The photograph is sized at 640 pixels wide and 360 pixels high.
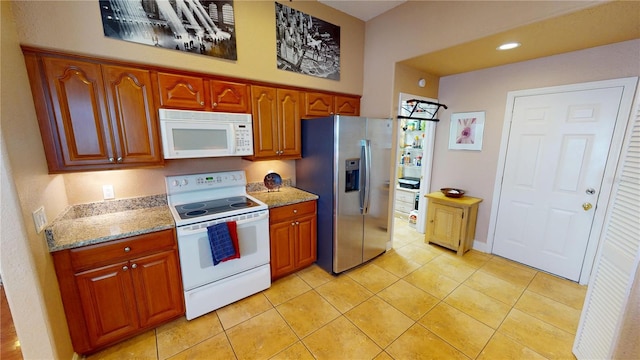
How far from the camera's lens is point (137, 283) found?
1.75 meters

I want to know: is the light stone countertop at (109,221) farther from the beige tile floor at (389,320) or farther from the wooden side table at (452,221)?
the wooden side table at (452,221)

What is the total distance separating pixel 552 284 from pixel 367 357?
2.36 meters

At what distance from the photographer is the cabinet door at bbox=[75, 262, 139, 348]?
5.20 ft

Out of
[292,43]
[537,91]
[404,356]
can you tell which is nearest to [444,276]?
[404,356]

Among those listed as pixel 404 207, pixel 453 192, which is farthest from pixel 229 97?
pixel 404 207

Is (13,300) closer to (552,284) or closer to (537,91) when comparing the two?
(552,284)

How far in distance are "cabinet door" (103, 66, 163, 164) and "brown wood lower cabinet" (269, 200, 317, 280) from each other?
Answer: 3.96 ft

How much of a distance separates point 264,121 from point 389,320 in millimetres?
2279

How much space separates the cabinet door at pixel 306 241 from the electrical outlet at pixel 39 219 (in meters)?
1.88

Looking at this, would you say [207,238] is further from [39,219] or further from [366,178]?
[366,178]

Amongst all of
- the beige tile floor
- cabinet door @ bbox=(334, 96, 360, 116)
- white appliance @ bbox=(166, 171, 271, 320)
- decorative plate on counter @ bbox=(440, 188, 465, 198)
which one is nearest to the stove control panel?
white appliance @ bbox=(166, 171, 271, 320)

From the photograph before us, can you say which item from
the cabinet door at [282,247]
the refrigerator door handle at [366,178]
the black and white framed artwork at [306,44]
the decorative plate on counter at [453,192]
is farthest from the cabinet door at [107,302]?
the decorative plate on counter at [453,192]

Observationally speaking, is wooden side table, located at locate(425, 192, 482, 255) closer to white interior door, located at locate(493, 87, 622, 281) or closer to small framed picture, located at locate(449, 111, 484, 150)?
white interior door, located at locate(493, 87, 622, 281)

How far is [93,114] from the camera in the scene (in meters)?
1.68
